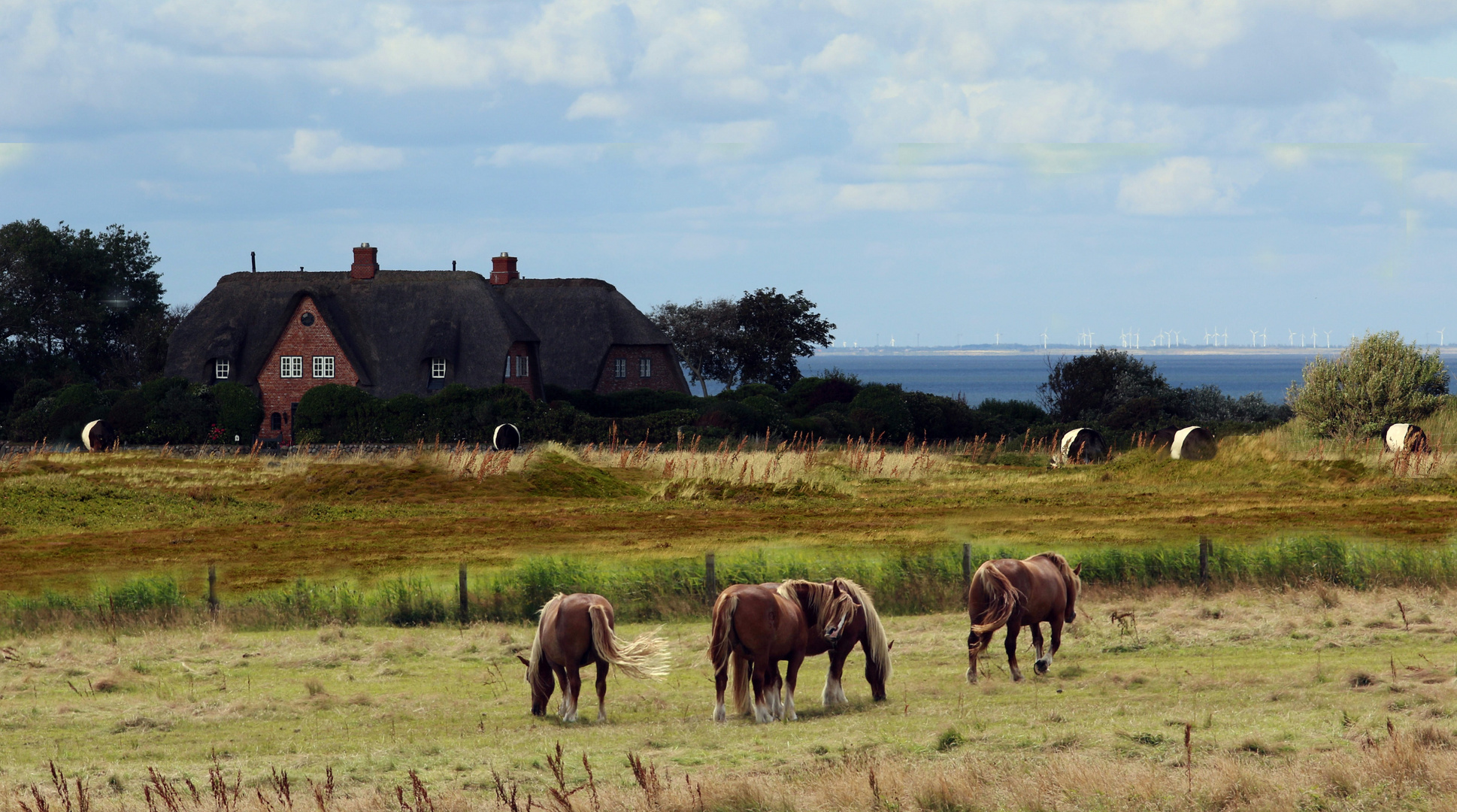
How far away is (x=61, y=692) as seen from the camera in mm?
16688

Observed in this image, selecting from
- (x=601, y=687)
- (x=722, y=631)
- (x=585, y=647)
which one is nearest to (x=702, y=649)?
(x=601, y=687)

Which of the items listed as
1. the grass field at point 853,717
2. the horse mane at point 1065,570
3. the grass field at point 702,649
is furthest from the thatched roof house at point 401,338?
the horse mane at point 1065,570

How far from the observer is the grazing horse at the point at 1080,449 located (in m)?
51.0

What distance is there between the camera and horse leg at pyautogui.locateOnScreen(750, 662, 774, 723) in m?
13.2

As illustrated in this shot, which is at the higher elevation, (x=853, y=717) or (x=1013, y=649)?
(x=1013, y=649)

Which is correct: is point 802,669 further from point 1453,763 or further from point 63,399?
point 63,399

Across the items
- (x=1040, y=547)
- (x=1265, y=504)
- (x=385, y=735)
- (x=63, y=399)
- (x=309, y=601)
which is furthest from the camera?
(x=63, y=399)

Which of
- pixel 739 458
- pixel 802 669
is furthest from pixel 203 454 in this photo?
pixel 802 669

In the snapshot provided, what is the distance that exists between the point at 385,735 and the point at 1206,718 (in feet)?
25.4

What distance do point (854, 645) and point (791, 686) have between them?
856mm

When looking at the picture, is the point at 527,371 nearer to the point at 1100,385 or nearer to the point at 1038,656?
the point at 1100,385

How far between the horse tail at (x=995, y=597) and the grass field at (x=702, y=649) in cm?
71

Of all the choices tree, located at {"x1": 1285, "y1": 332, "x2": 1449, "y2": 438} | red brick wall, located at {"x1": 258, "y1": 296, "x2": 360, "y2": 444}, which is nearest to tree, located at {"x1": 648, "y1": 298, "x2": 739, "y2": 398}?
red brick wall, located at {"x1": 258, "y1": 296, "x2": 360, "y2": 444}

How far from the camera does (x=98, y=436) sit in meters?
58.8
